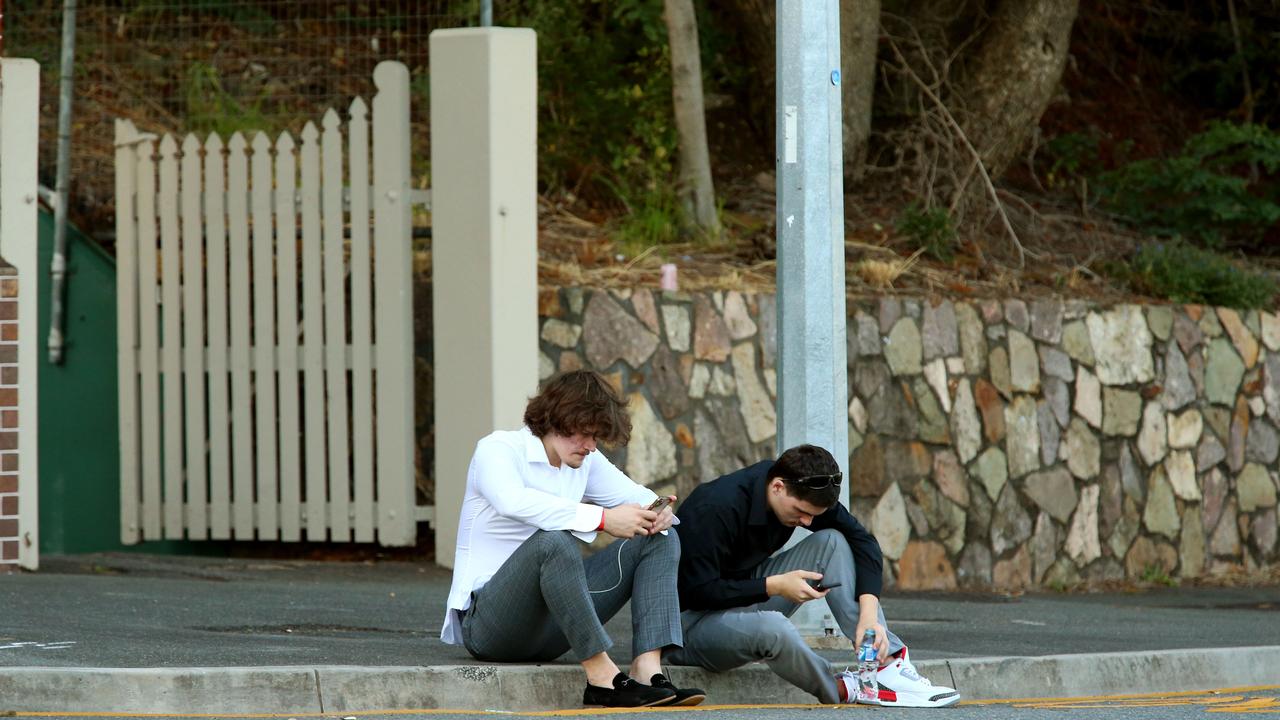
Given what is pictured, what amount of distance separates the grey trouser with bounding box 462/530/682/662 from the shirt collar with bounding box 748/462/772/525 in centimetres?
28

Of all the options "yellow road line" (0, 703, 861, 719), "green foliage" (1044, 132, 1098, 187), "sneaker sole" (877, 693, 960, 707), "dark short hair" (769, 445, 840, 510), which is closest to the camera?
"yellow road line" (0, 703, 861, 719)

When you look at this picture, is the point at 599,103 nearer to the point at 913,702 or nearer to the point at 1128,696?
the point at 1128,696

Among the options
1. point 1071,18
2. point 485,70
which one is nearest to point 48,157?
point 485,70

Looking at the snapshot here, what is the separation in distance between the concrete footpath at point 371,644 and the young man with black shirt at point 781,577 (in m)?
0.29

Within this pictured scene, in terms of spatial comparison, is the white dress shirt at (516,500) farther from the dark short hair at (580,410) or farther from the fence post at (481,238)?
the fence post at (481,238)

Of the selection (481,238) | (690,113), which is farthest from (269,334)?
(690,113)

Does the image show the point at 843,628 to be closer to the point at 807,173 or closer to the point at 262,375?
the point at 807,173

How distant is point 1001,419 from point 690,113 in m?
2.81

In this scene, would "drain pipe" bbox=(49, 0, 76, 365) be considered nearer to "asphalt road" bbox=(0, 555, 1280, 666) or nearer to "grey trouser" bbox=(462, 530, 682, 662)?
"asphalt road" bbox=(0, 555, 1280, 666)

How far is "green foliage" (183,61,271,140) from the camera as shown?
38.5ft

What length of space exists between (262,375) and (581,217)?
3.00 m

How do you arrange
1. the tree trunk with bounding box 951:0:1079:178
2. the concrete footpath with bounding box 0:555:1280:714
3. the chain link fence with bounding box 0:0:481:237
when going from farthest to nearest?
the tree trunk with bounding box 951:0:1079:178 → the chain link fence with bounding box 0:0:481:237 → the concrete footpath with bounding box 0:555:1280:714

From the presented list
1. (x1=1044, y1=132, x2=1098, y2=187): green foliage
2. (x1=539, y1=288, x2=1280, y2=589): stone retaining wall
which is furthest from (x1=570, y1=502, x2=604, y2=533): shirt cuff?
(x1=1044, y1=132, x2=1098, y2=187): green foliage

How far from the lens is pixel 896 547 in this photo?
1043 cm
